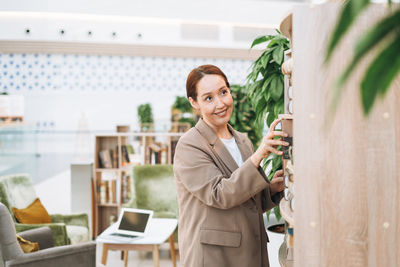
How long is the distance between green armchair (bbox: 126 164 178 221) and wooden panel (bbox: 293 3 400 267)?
13.1ft

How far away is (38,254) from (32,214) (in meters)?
1.51

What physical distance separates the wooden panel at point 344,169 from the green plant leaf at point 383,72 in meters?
0.92

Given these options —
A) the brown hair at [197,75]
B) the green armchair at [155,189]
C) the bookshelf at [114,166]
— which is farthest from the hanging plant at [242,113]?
the brown hair at [197,75]

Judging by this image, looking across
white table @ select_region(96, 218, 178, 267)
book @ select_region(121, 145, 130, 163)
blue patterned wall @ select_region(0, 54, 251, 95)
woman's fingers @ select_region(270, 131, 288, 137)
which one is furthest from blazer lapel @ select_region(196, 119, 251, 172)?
blue patterned wall @ select_region(0, 54, 251, 95)

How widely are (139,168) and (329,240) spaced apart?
13.7 ft

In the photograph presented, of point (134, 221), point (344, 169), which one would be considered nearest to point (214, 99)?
point (344, 169)

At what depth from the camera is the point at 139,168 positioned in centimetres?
541

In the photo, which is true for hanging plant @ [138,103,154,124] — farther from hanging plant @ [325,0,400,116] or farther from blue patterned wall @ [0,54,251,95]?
hanging plant @ [325,0,400,116]

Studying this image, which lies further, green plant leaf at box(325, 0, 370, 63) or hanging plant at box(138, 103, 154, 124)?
hanging plant at box(138, 103, 154, 124)

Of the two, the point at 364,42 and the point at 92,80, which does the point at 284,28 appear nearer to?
the point at 364,42

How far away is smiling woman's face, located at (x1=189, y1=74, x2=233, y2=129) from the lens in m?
1.98

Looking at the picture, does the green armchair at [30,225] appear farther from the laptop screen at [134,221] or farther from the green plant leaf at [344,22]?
the green plant leaf at [344,22]

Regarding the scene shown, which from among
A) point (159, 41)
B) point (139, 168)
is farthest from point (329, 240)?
point (159, 41)

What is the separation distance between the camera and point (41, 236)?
3.86 metres
